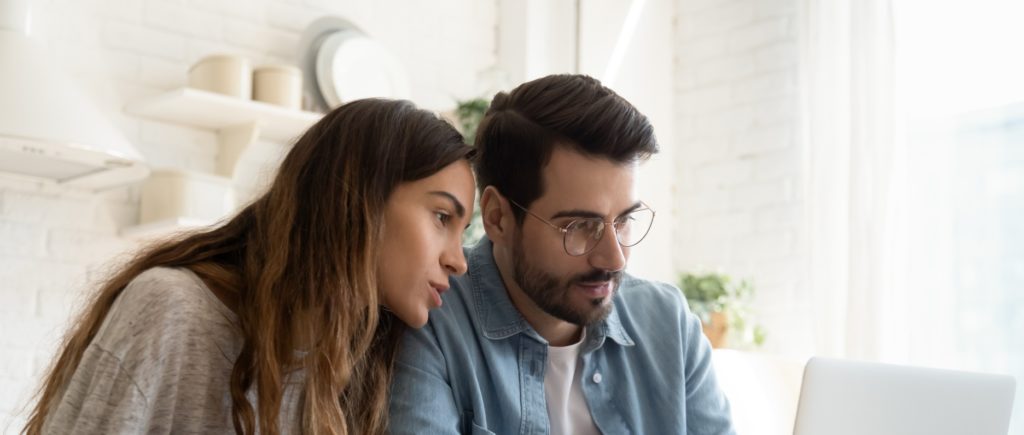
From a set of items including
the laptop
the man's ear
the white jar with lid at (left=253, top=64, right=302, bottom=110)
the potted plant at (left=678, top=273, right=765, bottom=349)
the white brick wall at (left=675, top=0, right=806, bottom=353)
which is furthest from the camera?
the white brick wall at (left=675, top=0, right=806, bottom=353)

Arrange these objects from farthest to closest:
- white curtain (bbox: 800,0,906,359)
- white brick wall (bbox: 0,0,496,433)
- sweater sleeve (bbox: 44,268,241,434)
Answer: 1. white curtain (bbox: 800,0,906,359)
2. white brick wall (bbox: 0,0,496,433)
3. sweater sleeve (bbox: 44,268,241,434)

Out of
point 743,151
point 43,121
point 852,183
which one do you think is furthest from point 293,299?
point 743,151

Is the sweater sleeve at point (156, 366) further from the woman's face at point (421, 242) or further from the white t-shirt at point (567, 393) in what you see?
the white t-shirt at point (567, 393)

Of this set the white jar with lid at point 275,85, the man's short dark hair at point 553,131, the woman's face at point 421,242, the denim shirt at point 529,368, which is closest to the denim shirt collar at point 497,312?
the denim shirt at point 529,368

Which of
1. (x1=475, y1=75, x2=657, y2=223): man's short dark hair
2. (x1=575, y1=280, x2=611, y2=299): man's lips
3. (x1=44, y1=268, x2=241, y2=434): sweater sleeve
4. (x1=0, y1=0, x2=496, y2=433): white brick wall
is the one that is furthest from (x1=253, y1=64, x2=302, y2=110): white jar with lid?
(x1=44, y1=268, x2=241, y2=434): sweater sleeve

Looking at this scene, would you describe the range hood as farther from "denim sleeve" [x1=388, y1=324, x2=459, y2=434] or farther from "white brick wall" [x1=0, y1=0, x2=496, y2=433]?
"denim sleeve" [x1=388, y1=324, x2=459, y2=434]

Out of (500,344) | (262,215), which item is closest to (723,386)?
(500,344)

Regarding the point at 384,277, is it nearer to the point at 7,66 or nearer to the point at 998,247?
the point at 7,66

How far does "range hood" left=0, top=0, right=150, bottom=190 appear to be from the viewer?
93.9 inches

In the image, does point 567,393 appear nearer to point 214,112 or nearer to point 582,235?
point 582,235

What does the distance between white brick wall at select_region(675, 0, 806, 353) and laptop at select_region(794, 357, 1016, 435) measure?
1.98 metres

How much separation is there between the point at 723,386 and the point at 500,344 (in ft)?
2.63

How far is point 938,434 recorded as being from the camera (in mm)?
1495

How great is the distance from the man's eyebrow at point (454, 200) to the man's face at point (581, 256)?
0.27 metres
